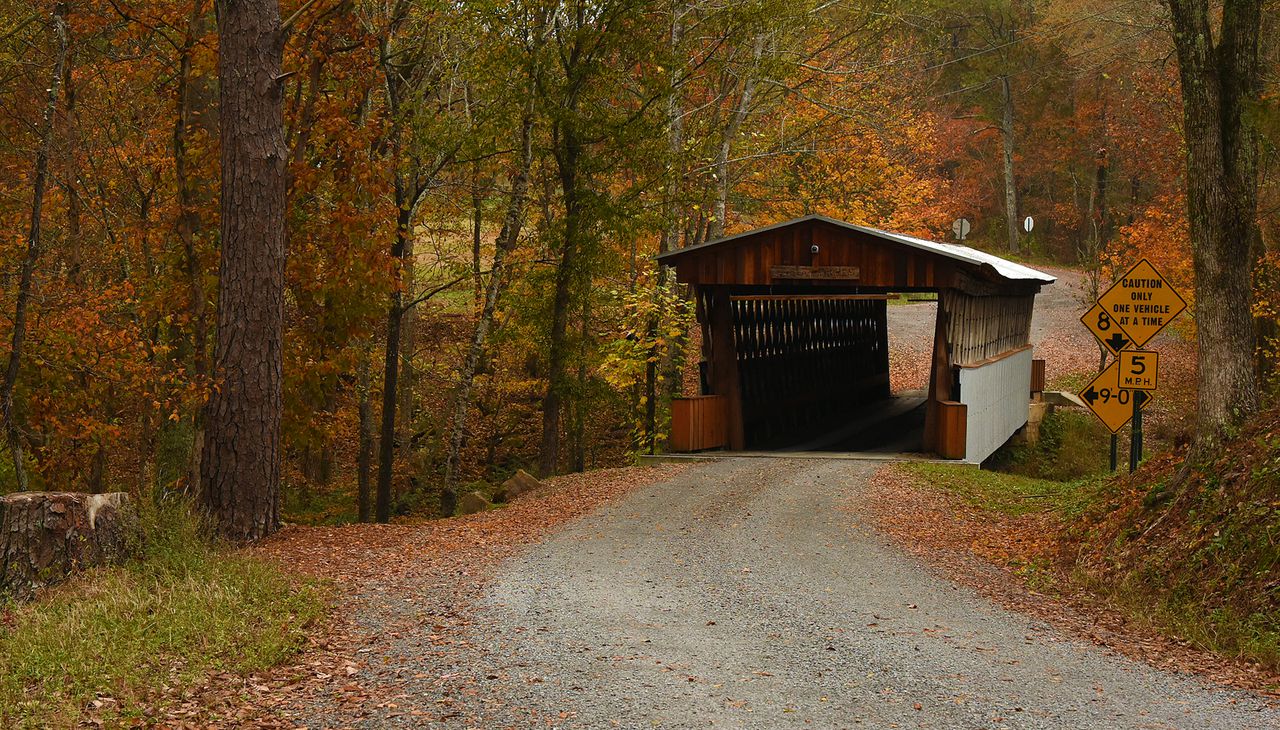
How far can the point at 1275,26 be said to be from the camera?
64.0ft

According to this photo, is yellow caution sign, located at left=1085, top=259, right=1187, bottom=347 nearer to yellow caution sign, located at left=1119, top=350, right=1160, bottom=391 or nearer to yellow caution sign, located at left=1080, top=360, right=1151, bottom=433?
yellow caution sign, located at left=1119, top=350, right=1160, bottom=391

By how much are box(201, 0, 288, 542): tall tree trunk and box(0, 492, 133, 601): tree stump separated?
185 centimetres

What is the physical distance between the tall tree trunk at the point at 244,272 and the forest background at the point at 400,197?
0.92 metres

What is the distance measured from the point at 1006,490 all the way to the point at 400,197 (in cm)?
1014

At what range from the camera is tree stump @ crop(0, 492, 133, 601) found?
28.6 ft

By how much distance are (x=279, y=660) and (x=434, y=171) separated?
10585mm

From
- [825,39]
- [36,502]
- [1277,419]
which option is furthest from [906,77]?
[36,502]

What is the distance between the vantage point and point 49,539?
887cm

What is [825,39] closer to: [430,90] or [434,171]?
[430,90]

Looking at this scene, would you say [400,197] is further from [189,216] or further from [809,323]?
[809,323]

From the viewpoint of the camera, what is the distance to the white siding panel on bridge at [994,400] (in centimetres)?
1927

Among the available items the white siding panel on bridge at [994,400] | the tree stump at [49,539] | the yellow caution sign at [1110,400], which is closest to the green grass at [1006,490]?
the yellow caution sign at [1110,400]

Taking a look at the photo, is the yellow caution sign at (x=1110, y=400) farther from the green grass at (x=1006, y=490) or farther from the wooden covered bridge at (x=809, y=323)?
the wooden covered bridge at (x=809, y=323)

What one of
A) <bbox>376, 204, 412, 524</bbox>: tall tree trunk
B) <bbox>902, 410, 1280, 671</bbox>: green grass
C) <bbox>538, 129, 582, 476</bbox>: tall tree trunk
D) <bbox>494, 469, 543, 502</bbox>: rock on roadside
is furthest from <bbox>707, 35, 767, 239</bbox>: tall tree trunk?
<bbox>902, 410, 1280, 671</bbox>: green grass
